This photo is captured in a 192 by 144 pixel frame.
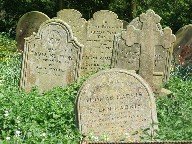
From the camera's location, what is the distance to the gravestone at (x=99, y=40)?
34.4 feet

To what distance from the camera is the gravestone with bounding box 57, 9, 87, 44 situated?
35.2ft

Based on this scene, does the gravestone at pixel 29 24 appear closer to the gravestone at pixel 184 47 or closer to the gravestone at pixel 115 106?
the gravestone at pixel 184 47

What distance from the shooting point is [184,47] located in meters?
12.6

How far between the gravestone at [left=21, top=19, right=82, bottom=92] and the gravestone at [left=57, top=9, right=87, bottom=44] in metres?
1.48

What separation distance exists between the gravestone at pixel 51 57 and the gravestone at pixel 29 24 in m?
4.18

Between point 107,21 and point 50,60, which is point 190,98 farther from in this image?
point 107,21

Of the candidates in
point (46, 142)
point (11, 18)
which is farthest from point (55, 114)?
point (11, 18)

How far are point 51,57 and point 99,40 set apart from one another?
1.69 m

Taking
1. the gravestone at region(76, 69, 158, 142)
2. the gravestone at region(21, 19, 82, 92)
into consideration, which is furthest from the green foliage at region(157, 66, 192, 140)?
the gravestone at region(21, 19, 82, 92)

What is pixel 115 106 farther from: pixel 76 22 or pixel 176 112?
pixel 76 22

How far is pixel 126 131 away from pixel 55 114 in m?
0.88

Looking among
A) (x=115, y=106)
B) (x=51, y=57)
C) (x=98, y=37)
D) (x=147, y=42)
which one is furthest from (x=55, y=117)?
(x=98, y=37)

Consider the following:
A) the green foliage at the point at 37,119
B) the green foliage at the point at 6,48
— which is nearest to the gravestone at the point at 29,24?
the green foliage at the point at 6,48

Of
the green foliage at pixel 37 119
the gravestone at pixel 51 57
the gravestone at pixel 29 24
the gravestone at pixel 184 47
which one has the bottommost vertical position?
the green foliage at pixel 37 119
